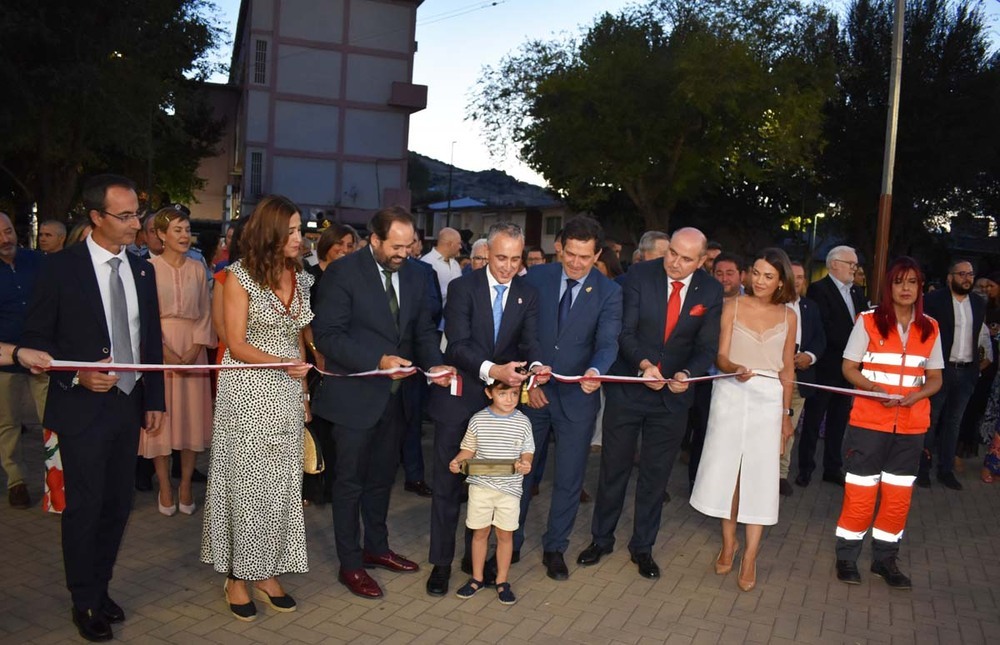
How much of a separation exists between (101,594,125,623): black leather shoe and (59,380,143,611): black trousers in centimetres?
6

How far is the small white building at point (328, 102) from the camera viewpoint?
36.7 metres

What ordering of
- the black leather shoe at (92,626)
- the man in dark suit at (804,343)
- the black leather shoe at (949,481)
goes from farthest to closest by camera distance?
the black leather shoe at (949,481)
the man in dark suit at (804,343)
the black leather shoe at (92,626)

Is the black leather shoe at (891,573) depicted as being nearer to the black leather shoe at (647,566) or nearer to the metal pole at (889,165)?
the black leather shoe at (647,566)

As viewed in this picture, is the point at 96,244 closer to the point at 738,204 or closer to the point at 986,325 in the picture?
the point at 986,325

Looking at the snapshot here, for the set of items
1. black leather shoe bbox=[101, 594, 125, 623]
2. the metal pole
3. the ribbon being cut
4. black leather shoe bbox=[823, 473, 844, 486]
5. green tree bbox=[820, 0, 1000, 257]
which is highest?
green tree bbox=[820, 0, 1000, 257]

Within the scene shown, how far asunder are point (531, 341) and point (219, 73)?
2640 cm

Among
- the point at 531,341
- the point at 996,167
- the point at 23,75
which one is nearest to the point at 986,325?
the point at 531,341

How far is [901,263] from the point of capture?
5.68 m

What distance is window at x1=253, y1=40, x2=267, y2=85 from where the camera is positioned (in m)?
36.3

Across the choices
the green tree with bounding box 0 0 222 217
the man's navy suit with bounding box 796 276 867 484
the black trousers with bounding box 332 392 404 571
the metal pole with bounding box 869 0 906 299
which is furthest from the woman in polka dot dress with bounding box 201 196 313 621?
the green tree with bounding box 0 0 222 217

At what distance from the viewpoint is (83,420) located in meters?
4.17

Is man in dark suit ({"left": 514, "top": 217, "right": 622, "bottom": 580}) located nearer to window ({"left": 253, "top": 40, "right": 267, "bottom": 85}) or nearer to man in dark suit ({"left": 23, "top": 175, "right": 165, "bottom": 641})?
man in dark suit ({"left": 23, "top": 175, "right": 165, "bottom": 641})

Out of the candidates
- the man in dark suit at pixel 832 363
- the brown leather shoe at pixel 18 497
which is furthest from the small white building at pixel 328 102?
the brown leather shoe at pixel 18 497

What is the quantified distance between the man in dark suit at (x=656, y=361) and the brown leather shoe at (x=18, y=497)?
410cm
